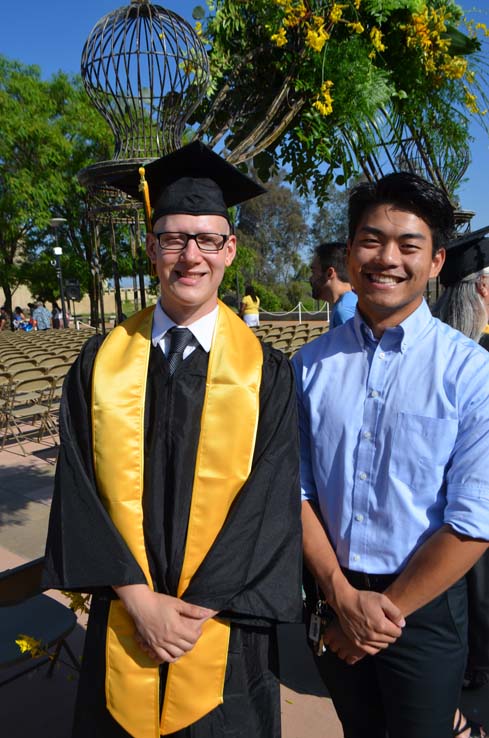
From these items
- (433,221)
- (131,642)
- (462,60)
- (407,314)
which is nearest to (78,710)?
(131,642)

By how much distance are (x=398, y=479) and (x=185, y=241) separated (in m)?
0.88

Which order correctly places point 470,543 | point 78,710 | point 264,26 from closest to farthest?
1. point 470,543
2. point 78,710
3. point 264,26

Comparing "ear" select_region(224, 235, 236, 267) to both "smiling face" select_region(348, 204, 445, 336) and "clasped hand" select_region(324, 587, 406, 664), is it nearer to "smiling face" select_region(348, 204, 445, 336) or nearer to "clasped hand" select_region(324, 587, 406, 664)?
"smiling face" select_region(348, 204, 445, 336)

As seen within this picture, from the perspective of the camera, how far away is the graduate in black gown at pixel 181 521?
151cm

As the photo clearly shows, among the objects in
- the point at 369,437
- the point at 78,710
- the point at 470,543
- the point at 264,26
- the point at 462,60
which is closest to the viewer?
the point at 470,543

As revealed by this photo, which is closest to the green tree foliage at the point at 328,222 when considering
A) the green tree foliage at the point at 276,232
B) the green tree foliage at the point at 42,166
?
the green tree foliage at the point at 276,232

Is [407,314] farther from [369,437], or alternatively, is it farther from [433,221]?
[369,437]

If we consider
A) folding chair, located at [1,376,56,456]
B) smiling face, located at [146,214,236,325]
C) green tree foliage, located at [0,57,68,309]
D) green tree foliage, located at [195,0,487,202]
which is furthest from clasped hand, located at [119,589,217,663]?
green tree foliage, located at [0,57,68,309]

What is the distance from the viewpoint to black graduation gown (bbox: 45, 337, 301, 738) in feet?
4.94

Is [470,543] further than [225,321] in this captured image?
No

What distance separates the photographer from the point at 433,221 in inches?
60.6

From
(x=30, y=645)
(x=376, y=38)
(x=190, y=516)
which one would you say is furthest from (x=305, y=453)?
(x=376, y=38)

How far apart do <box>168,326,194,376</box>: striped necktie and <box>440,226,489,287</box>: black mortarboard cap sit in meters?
1.04

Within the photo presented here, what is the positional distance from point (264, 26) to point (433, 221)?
139 cm
